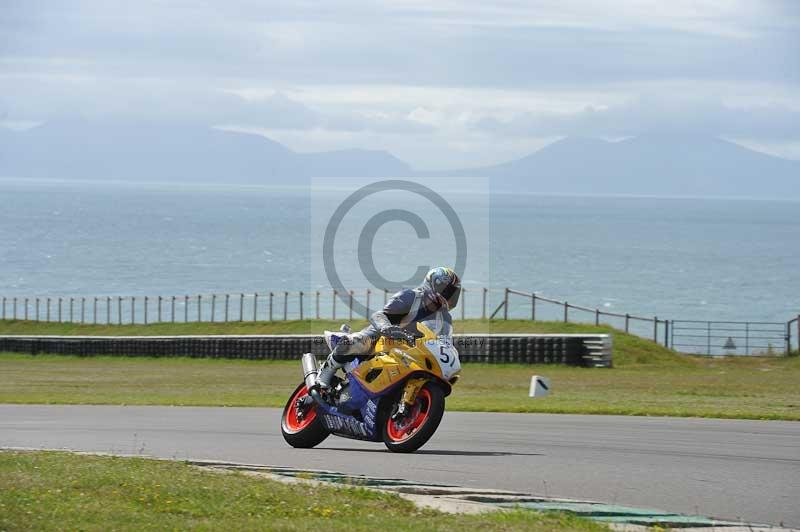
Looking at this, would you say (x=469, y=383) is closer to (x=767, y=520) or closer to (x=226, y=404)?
(x=226, y=404)

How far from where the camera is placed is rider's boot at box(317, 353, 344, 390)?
13252 millimetres

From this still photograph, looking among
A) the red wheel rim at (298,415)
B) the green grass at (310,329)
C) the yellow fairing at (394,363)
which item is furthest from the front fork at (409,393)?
the green grass at (310,329)

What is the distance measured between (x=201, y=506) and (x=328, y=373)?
14.4 feet

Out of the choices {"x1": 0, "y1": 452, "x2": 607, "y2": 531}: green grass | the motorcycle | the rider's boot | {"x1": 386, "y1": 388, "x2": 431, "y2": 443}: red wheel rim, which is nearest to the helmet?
the motorcycle

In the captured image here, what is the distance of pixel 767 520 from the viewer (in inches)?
346

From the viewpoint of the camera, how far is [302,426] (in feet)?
45.4

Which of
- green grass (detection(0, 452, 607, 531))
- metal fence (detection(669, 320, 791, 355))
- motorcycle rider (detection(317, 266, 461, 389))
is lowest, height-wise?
metal fence (detection(669, 320, 791, 355))

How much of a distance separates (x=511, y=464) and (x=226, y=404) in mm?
11696

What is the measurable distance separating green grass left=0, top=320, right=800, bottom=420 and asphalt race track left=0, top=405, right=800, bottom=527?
3179 millimetres

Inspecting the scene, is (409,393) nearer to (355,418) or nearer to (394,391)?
(394,391)

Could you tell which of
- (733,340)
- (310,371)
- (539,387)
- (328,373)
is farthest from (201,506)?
(733,340)

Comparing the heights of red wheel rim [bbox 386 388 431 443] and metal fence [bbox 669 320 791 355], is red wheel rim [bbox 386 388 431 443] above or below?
above

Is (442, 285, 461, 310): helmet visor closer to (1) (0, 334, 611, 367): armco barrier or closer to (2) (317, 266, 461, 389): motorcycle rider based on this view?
(2) (317, 266, 461, 389): motorcycle rider

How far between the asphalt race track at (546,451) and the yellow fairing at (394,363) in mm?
771
